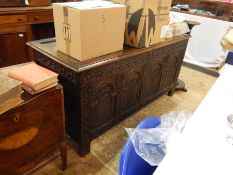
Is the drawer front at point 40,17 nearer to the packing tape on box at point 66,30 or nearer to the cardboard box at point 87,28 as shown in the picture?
the cardboard box at point 87,28

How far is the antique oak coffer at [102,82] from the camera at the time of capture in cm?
127

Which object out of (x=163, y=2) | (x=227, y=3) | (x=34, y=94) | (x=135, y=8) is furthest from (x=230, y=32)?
(x=227, y=3)

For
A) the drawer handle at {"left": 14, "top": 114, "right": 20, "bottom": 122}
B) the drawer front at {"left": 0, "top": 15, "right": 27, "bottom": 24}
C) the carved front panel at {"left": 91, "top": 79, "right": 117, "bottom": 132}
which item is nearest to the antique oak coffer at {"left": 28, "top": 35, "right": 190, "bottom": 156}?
the carved front panel at {"left": 91, "top": 79, "right": 117, "bottom": 132}

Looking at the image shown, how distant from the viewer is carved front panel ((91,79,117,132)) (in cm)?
140

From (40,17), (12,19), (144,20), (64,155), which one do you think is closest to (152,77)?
(144,20)

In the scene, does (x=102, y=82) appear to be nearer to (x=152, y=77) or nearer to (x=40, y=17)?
(x=152, y=77)

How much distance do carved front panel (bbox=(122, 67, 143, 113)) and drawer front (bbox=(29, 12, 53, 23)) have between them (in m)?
1.39

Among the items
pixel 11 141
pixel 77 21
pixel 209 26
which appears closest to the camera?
pixel 11 141

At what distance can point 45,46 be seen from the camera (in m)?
1.47

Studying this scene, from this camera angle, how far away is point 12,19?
2.11m

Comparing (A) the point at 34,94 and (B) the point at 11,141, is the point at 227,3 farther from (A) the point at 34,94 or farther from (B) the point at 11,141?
(B) the point at 11,141

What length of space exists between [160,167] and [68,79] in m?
0.87

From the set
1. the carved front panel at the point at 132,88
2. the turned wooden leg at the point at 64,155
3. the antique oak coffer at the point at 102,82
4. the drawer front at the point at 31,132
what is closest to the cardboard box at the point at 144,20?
the antique oak coffer at the point at 102,82

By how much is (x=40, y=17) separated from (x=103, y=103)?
1466mm
